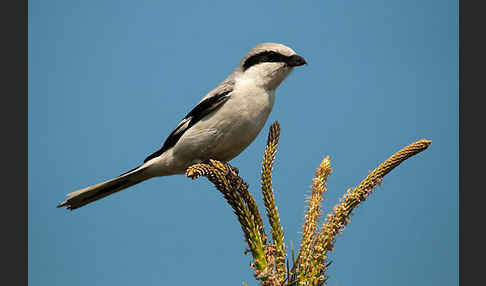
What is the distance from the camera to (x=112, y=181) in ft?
9.14

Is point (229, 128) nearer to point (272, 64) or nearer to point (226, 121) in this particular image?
point (226, 121)

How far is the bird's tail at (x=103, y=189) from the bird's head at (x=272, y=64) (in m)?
0.97

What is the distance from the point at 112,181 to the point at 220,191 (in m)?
1.00

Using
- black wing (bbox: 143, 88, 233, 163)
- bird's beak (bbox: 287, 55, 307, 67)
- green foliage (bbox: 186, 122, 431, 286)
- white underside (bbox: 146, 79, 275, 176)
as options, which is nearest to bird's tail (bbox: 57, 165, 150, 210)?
black wing (bbox: 143, 88, 233, 163)

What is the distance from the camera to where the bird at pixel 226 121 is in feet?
8.41

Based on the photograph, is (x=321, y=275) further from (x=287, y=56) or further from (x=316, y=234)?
(x=287, y=56)

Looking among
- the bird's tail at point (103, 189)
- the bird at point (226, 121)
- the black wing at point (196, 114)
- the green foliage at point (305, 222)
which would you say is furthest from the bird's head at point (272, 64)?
the bird's tail at point (103, 189)

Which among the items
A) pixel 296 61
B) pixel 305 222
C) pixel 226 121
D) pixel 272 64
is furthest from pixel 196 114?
pixel 305 222

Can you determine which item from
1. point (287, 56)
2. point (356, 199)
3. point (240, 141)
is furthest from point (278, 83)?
A: point (356, 199)

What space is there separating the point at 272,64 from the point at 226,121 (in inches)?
19.3

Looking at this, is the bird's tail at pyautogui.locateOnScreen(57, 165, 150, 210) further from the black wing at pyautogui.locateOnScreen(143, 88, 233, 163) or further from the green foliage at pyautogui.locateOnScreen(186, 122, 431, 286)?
the green foliage at pyautogui.locateOnScreen(186, 122, 431, 286)

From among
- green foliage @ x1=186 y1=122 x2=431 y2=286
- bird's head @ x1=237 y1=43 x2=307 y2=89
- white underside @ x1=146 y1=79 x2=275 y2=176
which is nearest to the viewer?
green foliage @ x1=186 y1=122 x2=431 y2=286

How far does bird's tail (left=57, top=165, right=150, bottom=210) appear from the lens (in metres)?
2.63

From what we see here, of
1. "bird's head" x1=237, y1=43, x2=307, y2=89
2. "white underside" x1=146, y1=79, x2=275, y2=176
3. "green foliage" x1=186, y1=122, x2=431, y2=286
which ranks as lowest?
"green foliage" x1=186, y1=122, x2=431, y2=286
